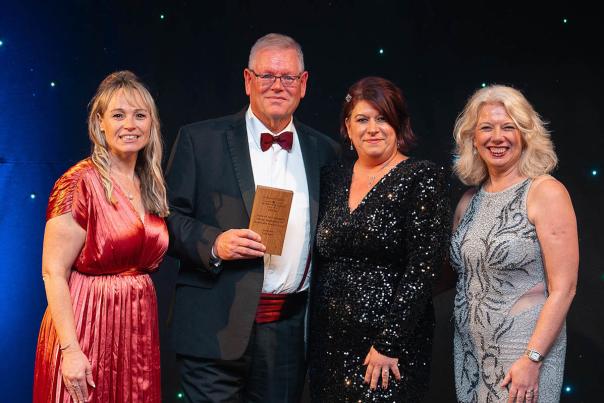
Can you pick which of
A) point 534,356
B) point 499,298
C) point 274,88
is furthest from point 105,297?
point 534,356

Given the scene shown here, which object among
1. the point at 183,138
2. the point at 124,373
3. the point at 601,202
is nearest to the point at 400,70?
the point at 601,202

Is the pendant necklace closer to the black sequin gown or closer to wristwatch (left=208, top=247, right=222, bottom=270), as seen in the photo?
the black sequin gown

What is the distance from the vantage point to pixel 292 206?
314 centimetres

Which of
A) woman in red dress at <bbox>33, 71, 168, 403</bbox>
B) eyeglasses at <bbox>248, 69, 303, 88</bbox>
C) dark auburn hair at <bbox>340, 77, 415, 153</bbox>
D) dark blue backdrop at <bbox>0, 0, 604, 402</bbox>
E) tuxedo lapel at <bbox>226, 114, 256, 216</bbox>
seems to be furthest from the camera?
dark blue backdrop at <bbox>0, 0, 604, 402</bbox>

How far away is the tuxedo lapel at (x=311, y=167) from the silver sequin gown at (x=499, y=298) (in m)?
0.59

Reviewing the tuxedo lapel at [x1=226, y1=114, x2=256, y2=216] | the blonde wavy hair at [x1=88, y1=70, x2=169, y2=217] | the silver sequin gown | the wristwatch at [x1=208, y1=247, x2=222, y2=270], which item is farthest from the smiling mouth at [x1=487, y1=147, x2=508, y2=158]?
the blonde wavy hair at [x1=88, y1=70, x2=169, y2=217]

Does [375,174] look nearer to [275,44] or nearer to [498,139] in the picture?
[498,139]

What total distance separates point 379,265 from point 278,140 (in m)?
0.67

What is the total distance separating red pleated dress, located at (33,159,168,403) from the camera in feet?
8.76

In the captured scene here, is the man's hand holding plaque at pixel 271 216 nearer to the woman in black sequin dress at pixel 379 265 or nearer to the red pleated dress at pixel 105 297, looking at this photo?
the woman in black sequin dress at pixel 379 265

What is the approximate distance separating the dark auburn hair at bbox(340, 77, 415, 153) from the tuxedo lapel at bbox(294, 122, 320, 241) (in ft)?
1.03

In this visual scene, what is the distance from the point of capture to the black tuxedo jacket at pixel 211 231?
301 cm

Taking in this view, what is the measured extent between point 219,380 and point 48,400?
0.67 m

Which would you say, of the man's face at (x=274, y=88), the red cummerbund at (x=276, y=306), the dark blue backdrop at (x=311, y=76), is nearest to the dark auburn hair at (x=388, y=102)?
the man's face at (x=274, y=88)
